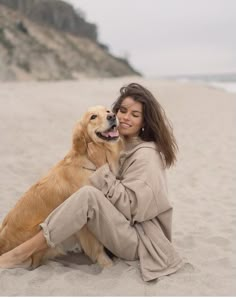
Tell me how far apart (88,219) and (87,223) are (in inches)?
2.4

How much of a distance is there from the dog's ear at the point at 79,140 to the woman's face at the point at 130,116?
0.29 metres

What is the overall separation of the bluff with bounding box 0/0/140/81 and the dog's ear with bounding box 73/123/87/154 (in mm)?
19283

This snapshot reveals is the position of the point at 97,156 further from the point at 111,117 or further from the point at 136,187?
the point at 136,187

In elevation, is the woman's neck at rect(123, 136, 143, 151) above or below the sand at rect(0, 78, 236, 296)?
above

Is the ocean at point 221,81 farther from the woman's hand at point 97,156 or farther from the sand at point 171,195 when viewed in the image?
the woman's hand at point 97,156

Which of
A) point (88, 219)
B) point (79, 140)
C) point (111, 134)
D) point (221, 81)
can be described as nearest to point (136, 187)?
point (88, 219)

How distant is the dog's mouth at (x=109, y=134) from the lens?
3.13 m

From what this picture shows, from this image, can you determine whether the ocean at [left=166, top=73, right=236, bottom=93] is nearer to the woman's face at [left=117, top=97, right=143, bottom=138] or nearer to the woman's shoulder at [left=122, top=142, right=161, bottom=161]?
the woman's face at [left=117, top=97, right=143, bottom=138]

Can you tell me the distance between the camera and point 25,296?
2.74 metres

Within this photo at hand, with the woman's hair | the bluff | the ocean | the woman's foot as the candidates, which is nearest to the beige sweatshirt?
the woman's hair

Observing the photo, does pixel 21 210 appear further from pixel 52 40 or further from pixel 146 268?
pixel 52 40

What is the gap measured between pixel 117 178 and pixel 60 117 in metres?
7.88

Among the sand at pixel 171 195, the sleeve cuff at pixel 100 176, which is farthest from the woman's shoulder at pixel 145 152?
the sand at pixel 171 195

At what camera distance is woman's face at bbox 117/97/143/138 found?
10.4 ft
